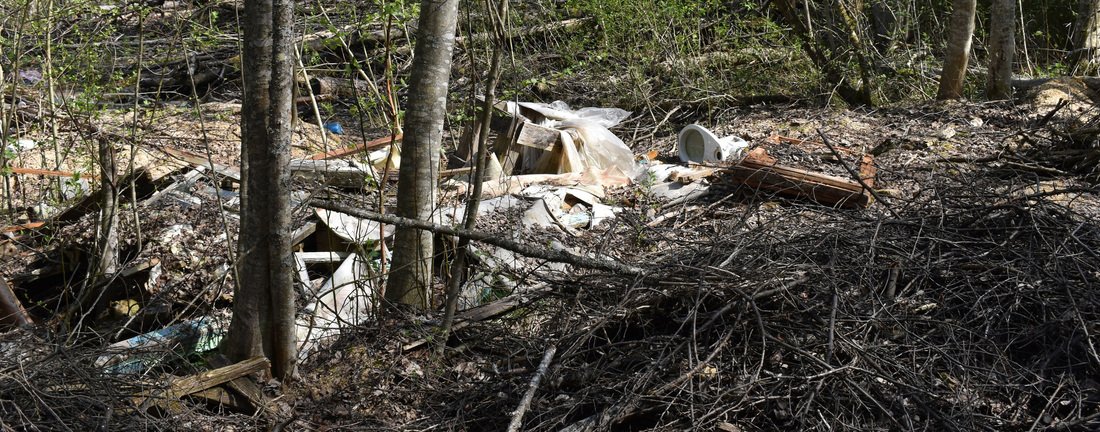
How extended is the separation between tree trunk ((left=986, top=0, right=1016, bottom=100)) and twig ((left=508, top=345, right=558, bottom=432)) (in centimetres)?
674

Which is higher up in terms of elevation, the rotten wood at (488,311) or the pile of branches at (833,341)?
the pile of branches at (833,341)

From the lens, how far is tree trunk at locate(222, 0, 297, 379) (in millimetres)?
3525

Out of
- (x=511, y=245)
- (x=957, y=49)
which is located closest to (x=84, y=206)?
(x=511, y=245)

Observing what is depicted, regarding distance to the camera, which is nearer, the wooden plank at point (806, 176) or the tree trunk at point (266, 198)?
the tree trunk at point (266, 198)

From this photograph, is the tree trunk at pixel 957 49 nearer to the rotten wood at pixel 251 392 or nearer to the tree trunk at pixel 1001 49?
the tree trunk at pixel 1001 49

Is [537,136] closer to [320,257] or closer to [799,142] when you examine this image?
[799,142]

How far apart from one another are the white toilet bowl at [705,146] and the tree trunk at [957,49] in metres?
2.46

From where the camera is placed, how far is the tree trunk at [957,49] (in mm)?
8422

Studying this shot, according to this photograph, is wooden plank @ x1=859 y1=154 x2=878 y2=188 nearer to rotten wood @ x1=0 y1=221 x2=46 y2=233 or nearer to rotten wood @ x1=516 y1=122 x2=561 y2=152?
rotten wood @ x1=516 y1=122 x2=561 y2=152

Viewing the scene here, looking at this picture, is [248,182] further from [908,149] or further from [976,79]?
[976,79]

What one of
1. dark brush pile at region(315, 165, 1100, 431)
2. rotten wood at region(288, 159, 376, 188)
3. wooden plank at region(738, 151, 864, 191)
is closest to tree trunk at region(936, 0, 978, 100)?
wooden plank at region(738, 151, 864, 191)

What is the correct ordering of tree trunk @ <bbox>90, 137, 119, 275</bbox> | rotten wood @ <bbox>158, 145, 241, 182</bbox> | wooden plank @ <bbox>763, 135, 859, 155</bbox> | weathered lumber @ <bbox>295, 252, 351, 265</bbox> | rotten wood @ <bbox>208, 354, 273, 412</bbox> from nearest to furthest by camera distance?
rotten wood @ <bbox>208, 354, 273, 412</bbox> → tree trunk @ <bbox>90, 137, 119, 275</bbox> → weathered lumber @ <bbox>295, 252, 351, 265</bbox> → rotten wood @ <bbox>158, 145, 241, 182</bbox> → wooden plank @ <bbox>763, 135, 859, 155</bbox>

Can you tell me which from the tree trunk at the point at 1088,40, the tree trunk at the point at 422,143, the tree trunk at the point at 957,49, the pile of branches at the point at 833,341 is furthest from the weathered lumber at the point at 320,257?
the tree trunk at the point at 1088,40

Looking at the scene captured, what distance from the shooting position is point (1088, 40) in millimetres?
9688
